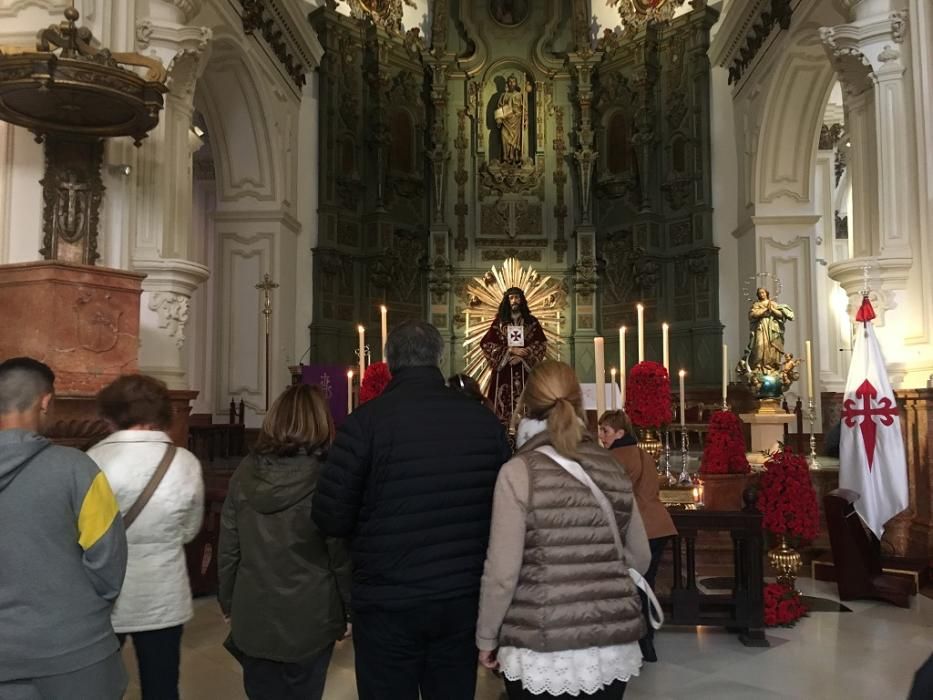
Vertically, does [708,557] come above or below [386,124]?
below

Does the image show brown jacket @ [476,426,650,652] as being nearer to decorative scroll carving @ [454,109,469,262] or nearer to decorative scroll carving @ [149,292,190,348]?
decorative scroll carving @ [149,292,190,348]

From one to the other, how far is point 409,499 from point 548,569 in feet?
1.62

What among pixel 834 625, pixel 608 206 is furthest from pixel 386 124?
pixel 834 625

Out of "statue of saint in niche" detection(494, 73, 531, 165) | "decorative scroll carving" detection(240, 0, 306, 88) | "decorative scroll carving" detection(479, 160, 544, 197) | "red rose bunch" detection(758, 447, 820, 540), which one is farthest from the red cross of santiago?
"statue of saint in niche" detection(494, 73, 531, 165)

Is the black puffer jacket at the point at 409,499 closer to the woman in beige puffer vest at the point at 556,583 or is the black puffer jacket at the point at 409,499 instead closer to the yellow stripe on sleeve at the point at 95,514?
the woman in beige puffer vest at the point at 556,583

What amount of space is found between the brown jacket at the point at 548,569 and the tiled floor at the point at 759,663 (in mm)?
1825

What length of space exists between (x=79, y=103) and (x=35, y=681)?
16.3ft

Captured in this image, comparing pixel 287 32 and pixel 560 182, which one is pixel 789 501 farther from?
pixel 560 182

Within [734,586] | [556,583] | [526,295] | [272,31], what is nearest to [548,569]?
[556,583]

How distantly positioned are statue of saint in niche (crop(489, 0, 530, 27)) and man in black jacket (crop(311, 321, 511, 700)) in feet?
49.2

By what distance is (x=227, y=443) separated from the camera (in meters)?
10.7

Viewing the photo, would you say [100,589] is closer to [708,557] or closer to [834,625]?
[834,625]

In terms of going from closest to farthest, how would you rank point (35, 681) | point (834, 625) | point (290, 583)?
point (35, 681), point (290, 583), point (834, 625)

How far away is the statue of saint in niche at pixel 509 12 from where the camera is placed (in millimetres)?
15859
